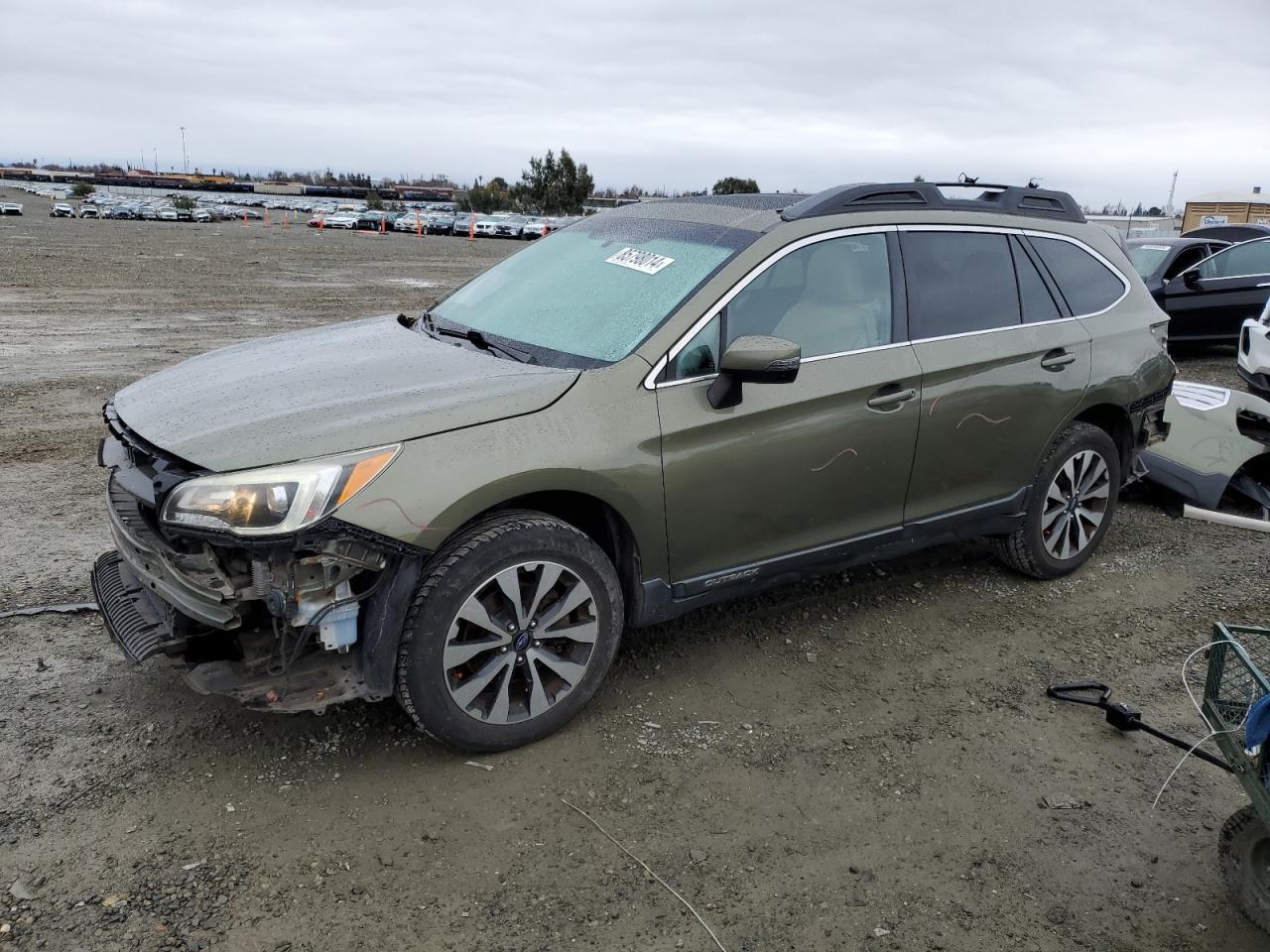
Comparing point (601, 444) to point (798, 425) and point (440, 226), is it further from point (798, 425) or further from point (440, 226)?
point (440, 226)

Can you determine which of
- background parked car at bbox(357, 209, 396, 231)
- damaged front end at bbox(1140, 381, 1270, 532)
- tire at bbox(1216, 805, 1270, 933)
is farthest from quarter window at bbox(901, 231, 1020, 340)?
background parked car at bbox(357, 209, 396, 231)

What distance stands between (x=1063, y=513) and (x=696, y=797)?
9.20 ft

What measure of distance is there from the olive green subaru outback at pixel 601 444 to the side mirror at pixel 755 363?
14 mm

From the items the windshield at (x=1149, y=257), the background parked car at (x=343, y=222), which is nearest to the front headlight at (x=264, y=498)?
the windshield at (x=1149, y=257)

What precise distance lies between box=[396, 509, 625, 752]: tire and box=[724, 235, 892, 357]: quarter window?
3.54ft

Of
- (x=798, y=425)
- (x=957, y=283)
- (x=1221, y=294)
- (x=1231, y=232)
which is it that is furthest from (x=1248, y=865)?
(x=1231, y=232)

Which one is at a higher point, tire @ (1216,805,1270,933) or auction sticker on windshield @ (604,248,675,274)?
auction sticker on windshield @ (604,248,675,274)

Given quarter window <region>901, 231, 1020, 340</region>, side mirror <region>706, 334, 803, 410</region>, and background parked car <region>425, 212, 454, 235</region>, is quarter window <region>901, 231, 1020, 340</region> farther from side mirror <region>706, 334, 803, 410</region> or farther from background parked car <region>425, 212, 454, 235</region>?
background parked car <region>425, 212, 454, 235</region>

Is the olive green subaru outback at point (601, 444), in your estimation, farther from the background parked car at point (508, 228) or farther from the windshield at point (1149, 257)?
the background parked car at point (508, 228)

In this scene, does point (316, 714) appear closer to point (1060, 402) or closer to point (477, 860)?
point (477, 860)

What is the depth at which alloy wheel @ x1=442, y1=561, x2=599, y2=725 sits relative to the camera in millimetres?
3248

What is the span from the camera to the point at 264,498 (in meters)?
2.90

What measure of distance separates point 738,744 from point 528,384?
1497mm

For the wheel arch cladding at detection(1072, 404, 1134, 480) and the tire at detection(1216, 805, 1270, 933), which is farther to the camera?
the wheel arch cladding at detection(1072, 404, 1134, 480)
